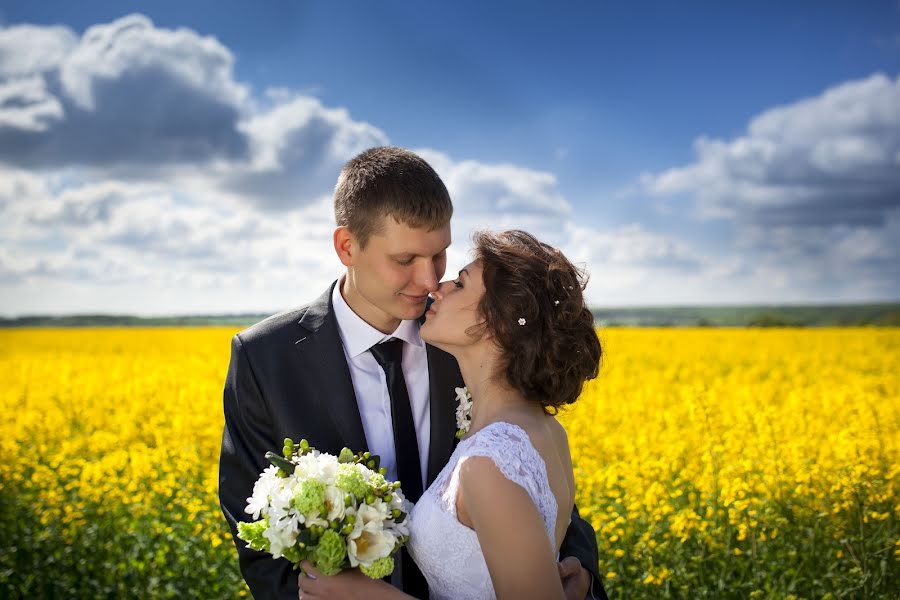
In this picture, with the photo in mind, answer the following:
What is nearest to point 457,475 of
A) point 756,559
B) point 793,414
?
point 756,559

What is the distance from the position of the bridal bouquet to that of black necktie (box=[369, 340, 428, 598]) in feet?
2.06

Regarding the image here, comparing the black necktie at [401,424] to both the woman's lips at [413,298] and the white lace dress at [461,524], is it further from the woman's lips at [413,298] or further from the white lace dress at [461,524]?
the white lace dress at [461,524]

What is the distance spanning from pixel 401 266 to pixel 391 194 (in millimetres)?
274

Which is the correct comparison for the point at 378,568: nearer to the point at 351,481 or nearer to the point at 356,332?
the point at 351,481

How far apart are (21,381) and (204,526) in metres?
8.14

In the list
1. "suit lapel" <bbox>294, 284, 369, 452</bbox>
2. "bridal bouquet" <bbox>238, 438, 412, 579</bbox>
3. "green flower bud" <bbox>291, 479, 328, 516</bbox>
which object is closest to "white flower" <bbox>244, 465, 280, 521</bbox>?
"bridal bouquet" <bbox>238, 438, 412, 579</bbox>

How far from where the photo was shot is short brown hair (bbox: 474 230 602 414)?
2658mm

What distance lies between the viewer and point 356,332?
3.18 m

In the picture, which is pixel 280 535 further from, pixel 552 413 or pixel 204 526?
pixel 204 526

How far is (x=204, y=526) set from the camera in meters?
5.39

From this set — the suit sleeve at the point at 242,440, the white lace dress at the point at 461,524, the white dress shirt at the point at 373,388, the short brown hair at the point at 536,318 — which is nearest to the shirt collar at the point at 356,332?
the white dress shirt at the point at 373,388

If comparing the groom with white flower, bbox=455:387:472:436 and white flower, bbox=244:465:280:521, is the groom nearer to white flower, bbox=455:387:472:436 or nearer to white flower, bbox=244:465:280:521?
white flower, bbox=455:387:472:436

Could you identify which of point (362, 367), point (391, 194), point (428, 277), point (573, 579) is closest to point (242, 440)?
point (362, 367)

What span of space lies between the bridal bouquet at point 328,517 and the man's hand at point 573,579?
2.06 ft
